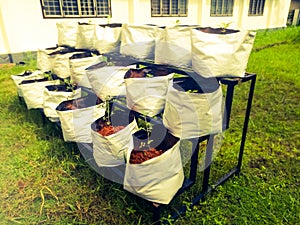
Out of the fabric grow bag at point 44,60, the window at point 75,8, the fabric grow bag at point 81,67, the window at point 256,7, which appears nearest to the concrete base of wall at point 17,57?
the window at point 75,8

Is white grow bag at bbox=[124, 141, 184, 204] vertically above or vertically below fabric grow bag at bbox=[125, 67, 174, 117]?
below

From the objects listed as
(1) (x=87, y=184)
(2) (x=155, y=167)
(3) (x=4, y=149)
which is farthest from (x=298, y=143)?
(3) (x=4, y=149)

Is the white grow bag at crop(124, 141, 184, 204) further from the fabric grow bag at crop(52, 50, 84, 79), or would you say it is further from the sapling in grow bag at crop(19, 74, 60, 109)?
the sapling in grow bag at crop(19, 74, 60, 109)

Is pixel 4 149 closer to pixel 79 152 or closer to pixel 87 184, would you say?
pixel 79 152

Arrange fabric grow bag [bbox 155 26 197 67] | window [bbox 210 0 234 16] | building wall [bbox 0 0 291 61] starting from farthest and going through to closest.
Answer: window [bbox 210 0 234 16] → building wall [bbox 0 0 291 61] → fabric grow bag [bbox 155 26 197 67]

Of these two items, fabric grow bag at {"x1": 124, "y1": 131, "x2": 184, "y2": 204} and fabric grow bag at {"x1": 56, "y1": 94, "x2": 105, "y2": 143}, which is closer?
fabric grow bag at {"x1": 124, "y1": 131, "x2": 184, "y2": 204}

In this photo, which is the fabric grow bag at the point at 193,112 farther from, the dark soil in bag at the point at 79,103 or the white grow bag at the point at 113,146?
the dark soil in bag at the point at 79,103

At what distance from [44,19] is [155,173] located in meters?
6.03

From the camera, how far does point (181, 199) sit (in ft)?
5.50

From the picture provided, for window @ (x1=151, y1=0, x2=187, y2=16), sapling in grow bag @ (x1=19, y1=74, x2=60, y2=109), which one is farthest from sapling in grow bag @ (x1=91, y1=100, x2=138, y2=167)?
window @ (x1=151, y1=0, x2=187, y2=16)

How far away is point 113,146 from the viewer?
5.18ft

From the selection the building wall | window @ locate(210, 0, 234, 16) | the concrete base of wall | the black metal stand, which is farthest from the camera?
window @ locate(210, 0, 234, 16)

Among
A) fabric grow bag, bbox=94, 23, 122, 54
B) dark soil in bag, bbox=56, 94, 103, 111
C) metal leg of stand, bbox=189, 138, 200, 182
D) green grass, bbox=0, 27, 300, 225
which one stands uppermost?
fabric grow bag, bbox=94, 23, 122, 54

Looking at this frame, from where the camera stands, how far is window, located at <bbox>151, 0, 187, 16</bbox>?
8.24 meters
